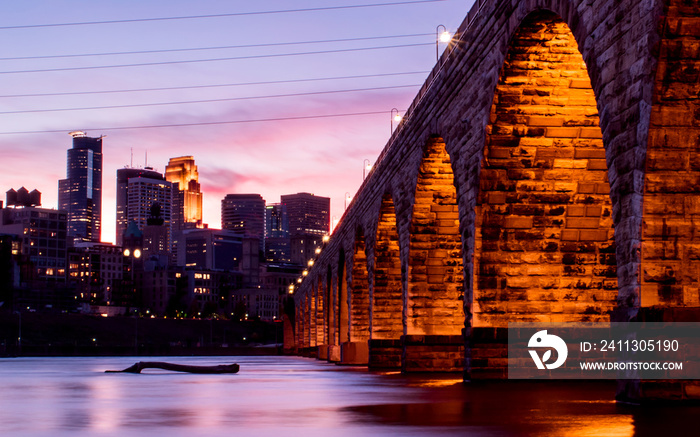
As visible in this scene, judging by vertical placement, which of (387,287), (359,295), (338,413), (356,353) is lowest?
(356,353)

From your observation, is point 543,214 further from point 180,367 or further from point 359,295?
point 359,295

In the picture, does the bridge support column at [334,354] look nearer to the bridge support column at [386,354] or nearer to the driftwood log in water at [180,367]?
the bridge support column at [386,354]

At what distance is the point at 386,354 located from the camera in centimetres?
4097

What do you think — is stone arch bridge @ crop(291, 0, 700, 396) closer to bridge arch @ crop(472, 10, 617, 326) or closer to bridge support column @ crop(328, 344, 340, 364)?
bridge arch @ crop(472, 10, 617, 326)

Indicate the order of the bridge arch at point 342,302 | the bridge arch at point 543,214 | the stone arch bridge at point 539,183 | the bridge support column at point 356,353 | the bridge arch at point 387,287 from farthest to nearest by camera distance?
the bridge arch at point 342,302, the bridge support column at point 356,353, the bridge arch at point 387,287, the bridge arch at point 543,214, the stone arch bridge at point 539,183

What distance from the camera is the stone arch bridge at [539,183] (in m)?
14.1

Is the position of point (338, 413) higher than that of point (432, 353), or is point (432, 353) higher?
point (338, 413)

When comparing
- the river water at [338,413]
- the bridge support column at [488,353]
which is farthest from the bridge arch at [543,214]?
the river water at [338,413]

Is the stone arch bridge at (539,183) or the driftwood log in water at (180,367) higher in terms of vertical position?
the stone arch bridge at (539,183)

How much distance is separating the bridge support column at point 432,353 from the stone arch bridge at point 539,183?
50 mm

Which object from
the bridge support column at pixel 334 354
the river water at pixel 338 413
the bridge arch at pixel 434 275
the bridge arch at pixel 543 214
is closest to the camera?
the river water at pixel 338 413

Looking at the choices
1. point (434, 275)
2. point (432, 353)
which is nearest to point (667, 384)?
point (432, 353)

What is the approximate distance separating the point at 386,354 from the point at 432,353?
8056 mm

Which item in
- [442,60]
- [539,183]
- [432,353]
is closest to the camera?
[539,183]
